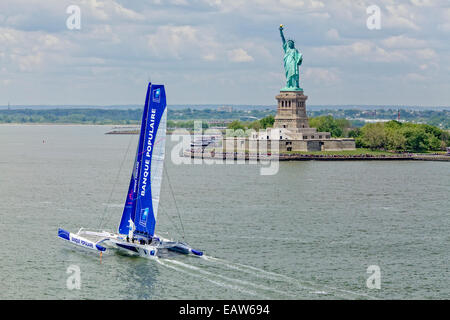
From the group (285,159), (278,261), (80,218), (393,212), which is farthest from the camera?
(285,159)

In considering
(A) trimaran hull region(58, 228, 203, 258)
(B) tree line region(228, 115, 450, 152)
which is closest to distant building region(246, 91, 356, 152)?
(B) tree line region(228, 115, 450, 152)

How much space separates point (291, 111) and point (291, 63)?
23.6 feet

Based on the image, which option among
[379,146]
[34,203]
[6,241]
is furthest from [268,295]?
[379,146]

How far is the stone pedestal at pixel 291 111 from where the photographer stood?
12075 cm

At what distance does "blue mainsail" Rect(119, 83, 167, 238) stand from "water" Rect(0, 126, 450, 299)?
234 centimetres

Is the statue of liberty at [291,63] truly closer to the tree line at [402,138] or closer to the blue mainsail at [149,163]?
the tree line at [402,138]

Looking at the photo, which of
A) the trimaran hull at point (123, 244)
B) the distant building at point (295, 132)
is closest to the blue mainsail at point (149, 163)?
the trimaran hull at point (123, 244)

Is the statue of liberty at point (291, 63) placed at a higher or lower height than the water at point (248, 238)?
higher

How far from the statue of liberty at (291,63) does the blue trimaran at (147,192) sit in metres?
81.7

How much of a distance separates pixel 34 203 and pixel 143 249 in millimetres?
20564

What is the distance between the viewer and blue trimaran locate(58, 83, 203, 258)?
40.8 m

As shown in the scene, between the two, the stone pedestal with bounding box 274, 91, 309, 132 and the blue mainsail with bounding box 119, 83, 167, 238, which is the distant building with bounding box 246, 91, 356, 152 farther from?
the blue mainsail with bounding box 119, 83, 167, 238
